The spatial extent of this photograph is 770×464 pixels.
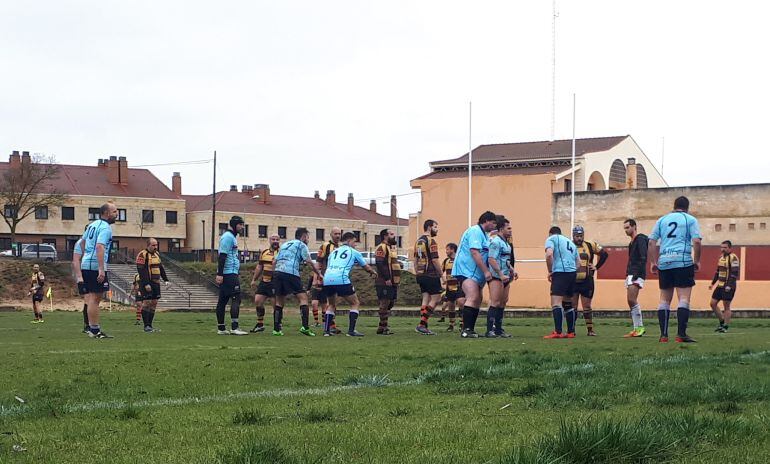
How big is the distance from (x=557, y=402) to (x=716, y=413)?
988 millimetres

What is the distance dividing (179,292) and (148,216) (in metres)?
38.8

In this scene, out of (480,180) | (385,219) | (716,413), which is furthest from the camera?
(385,219)

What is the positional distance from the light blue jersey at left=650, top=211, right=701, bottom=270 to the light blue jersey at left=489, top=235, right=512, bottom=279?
2940 mm

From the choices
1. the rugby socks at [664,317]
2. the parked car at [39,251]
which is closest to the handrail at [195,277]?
the parked car at [39,251]

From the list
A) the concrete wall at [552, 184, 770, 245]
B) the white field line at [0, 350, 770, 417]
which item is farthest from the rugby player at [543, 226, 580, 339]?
the concrete wall at [552, 184, 770, 245]

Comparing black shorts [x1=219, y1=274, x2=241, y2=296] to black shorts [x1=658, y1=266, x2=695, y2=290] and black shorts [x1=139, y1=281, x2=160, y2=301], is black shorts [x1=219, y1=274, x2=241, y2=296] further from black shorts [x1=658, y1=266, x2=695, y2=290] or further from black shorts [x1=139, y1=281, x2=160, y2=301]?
black shorts [x1=658, y1=266, x2=695, y2=290]

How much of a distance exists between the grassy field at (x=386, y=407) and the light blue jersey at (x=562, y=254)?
502 centimetres

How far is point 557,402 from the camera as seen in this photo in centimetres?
616

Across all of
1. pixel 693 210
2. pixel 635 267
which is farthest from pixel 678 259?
pixel 693 210

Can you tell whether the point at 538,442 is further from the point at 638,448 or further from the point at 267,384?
the point at 267,384

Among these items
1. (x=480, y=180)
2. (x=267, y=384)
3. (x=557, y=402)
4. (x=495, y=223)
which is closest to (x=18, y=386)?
(x=267, y=384)

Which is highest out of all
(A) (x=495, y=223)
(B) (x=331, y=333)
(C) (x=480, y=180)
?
(C) (x=480, y=180)

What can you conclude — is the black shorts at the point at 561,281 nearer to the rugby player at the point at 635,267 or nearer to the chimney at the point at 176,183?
the rugby player at the point at 635,267

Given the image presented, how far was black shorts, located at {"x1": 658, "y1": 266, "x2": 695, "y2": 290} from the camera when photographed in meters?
13.6
